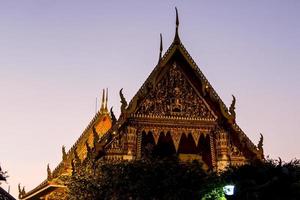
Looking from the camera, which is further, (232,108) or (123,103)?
(232,108)

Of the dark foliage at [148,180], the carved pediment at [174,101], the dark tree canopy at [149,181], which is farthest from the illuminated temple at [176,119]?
the dark foliage at [148,180]

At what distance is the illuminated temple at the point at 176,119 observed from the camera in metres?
16.5

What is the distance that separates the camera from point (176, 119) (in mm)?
16984

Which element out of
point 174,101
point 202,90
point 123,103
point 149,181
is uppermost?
point 202,90

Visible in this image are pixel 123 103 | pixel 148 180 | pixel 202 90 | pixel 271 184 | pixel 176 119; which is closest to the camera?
pixel 271 184

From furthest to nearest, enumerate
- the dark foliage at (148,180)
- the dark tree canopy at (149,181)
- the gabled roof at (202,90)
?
the gabled roof at (202,90) < the dark foliage at (148,180) < the dark tree canopy at (149,181)

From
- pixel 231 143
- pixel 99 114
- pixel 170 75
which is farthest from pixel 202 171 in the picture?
pixel 99 114

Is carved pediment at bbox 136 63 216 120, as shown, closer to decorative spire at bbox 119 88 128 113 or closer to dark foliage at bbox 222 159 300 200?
decorative spire at bbox 119 88 128 113

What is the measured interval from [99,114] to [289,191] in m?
16.2

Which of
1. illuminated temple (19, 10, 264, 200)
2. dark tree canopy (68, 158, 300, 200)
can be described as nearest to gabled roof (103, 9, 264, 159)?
illuminated temple (19, 10, 264, 200)

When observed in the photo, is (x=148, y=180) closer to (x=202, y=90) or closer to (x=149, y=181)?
(x=149, y=181)

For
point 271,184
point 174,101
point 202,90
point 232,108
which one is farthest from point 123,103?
point 271,184

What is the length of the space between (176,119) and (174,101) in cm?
62

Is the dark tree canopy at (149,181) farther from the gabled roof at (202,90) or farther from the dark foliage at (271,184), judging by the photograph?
the gabled roof at (202,90)
